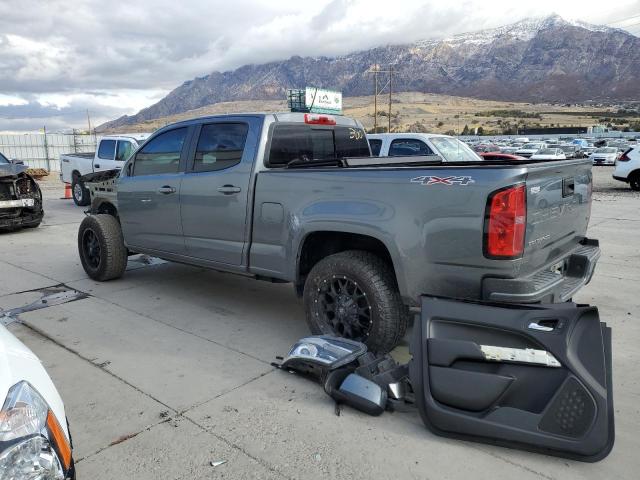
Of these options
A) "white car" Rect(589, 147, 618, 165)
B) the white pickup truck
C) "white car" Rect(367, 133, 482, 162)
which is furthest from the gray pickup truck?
"white car" Rect(589, 147, 618, 165)

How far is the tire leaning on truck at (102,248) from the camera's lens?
6.05m

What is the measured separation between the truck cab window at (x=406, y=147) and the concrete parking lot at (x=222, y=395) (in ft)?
14.8

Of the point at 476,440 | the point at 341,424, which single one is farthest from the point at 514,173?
the point at 341,424

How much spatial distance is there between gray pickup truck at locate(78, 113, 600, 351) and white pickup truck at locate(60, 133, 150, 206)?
7413 millimetres

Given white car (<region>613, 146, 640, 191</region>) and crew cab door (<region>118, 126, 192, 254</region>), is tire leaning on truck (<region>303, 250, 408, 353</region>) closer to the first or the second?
crew cab door (<region>118, 126, 192, 254</region>)

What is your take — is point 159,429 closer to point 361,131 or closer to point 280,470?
point 280,470

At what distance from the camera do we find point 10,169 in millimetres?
9523

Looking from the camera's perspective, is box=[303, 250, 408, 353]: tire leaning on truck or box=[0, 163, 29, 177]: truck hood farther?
box=[0, 163, 29, 177]: truck hood

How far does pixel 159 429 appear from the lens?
10.1 feet

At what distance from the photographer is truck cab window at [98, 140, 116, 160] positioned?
1336 centimetres

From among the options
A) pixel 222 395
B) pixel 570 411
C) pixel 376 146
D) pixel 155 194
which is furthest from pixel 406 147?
pixel 570 411

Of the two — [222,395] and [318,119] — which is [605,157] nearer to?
[318,119]

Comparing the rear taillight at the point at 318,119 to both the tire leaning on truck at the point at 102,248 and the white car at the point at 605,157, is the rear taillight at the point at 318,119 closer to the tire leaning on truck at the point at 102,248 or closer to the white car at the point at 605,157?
the tire leaning on truck at the point at 102,248

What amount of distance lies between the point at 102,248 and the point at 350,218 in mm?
3599
